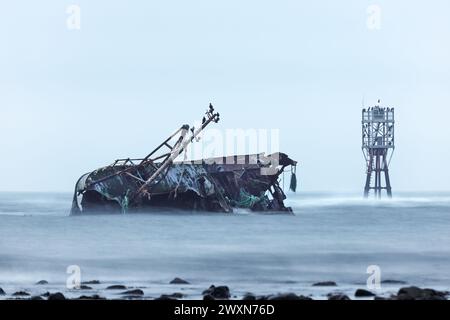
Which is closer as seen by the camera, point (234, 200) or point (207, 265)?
point (207, 265)

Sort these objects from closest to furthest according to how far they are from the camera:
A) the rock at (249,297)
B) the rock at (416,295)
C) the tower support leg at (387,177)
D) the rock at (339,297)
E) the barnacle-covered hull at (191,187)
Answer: the rock at (249,297) < the rock at (339,297) < the rock at (416,295) < the tower support leg at (387,177) < the barnacle-covered hull at (191,187)

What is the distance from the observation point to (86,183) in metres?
40.6

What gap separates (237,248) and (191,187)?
7.91 m

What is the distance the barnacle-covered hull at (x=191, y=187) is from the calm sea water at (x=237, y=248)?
0.71m

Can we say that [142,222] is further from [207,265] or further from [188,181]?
[207,265]

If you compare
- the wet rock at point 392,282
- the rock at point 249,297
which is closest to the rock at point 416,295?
the rock at point 249,297

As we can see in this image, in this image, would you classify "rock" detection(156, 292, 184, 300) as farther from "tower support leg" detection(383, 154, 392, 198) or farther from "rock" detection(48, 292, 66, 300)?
"tower support leg" detection(383, 154, 392, 198)

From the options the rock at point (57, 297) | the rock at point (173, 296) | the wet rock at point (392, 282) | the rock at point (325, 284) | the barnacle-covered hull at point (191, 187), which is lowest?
the wet rock at point (392, 282)

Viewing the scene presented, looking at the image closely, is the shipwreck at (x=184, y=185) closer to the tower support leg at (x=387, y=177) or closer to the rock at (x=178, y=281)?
the tower support leg at (x=387, y=177)

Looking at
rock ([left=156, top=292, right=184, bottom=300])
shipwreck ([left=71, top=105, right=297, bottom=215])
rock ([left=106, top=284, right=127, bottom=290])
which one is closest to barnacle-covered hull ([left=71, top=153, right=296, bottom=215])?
shipwreck ([left=71, top=105, right=297, bottom=215])

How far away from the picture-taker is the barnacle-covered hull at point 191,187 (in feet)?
134
